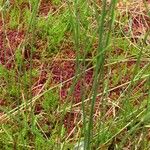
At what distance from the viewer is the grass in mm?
1486

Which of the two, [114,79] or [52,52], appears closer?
[114,79]

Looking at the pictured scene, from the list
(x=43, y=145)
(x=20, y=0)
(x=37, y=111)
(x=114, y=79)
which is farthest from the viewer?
(x=20, y=0)

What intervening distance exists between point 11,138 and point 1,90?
10.6 inches

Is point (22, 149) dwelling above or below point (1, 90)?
below

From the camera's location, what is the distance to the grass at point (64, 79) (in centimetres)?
149

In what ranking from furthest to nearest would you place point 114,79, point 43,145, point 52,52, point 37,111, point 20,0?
point 20,0
point 52,52
point 114,79
point 37,111
point 43,145

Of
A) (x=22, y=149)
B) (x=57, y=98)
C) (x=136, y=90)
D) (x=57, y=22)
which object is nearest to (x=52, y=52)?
(x=57, y=22)

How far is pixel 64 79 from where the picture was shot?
177cm

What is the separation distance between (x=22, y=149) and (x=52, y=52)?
1.77 ft

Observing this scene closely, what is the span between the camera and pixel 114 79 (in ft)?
5.74

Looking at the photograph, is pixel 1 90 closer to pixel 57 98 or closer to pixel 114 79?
pixel 57 98

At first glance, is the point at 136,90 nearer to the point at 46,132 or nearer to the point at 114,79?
the point at 114,79

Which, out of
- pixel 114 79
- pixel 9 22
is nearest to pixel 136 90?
pixel 114 79

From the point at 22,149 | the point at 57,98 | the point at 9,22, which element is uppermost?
the point at 9,22
